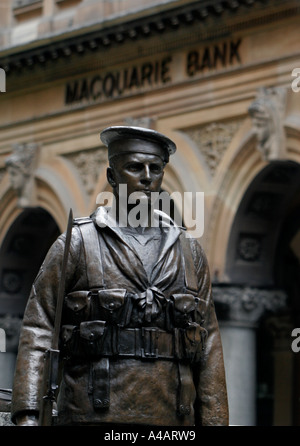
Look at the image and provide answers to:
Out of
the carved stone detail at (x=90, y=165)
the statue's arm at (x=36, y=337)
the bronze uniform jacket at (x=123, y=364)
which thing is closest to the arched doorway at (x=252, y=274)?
the carved stone detail at (x=90, y=165)

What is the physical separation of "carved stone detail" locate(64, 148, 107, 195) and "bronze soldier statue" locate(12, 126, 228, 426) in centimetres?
1335

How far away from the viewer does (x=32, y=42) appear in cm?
2042

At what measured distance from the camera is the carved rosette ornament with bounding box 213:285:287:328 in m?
17.5

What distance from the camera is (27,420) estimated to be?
5738 millimetres

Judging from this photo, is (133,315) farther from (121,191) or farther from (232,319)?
(232,319)

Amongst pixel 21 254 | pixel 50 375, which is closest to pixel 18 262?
pixel 21 254

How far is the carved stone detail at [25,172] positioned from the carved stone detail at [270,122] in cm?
510

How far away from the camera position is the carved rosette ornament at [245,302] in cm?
1750

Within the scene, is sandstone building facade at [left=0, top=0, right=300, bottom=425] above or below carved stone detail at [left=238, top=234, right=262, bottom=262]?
above

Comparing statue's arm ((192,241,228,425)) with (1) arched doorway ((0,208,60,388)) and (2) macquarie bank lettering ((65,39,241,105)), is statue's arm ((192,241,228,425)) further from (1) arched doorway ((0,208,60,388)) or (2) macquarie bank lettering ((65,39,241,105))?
(1) arched doorway ((0,208,60,388))

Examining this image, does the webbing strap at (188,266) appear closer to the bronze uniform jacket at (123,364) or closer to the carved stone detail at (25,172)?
the bronze uniform jacket at (123,364)

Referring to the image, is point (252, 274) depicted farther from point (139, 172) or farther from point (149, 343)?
point (149, 343)

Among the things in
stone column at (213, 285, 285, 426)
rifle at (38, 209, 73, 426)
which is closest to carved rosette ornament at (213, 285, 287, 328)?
stone column at (213, 285, 285, 426)

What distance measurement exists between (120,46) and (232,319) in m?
4.69
